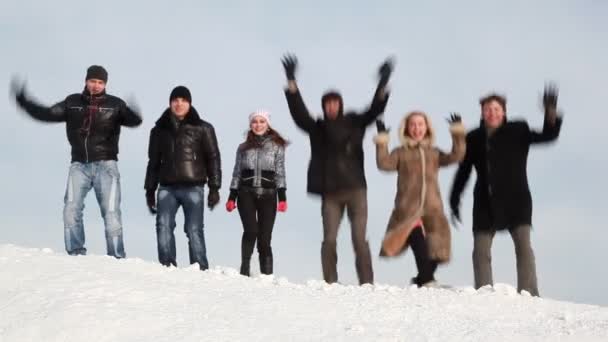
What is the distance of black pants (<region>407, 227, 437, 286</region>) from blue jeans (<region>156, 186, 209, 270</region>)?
94.5 inches

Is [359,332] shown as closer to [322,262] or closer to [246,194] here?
[322,262]

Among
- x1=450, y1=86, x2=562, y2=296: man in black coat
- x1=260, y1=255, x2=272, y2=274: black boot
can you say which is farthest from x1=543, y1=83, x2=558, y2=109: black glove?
x1=260, y1=255, x2=272, y2=274: black boot

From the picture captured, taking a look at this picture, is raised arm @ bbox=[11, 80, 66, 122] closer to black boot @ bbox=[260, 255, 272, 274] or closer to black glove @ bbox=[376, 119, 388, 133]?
black boot @ bbox=[260, 255, 272, 274]

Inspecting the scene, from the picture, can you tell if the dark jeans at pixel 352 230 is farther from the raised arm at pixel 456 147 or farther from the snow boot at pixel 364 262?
the raised arm at pixel 456 147

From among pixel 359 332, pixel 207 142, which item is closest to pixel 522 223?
pixel 359 332

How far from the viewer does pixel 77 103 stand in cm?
938

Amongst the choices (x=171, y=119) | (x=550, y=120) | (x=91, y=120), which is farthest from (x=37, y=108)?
(x=550, y=120)

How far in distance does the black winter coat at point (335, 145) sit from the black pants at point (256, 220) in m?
0.56

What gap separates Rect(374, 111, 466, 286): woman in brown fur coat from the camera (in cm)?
801

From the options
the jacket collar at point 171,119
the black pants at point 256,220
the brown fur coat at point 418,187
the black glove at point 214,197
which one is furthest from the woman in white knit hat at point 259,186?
the brown fur coat at point 418,187

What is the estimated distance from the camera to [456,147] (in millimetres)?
A: 8266

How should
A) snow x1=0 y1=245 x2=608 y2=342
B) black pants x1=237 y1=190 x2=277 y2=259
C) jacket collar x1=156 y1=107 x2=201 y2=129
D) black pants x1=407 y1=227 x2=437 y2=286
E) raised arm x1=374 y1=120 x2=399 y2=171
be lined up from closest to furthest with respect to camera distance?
snow x1=0 y1=245 x2=608 y2=342
black pants x1=407 y1=227 x2=437 y2=286
raised arm x1=374 y1=120 x2=399 y2=171
black pants x1=237 y1=190 x2=277 y2=259
jacket collar x1=156 y1=107 x2=201 y2=129

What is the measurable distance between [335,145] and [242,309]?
2.59 metres

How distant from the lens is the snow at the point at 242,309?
6.11 m
